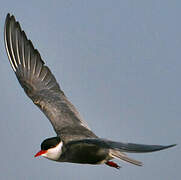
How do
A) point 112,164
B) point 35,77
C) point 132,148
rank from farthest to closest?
point 35,77 → point 112,164 → point 132,148

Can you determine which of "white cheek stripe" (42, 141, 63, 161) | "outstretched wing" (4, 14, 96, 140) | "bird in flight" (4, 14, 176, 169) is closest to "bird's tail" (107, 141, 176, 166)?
"bird in flight" (4, 14, 176, 169)

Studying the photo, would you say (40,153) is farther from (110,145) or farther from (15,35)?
(15,35)

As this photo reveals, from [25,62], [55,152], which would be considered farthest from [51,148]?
[25,62]

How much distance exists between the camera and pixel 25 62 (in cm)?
1493

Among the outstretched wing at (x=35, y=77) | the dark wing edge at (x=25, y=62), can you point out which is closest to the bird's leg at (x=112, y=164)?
the outstretched wing at (x=35, y=77)

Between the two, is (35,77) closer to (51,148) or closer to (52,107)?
(52,107)

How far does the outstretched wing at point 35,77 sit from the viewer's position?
13.8m

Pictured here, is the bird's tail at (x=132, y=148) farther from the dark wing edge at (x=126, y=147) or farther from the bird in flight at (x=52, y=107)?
the bird in flight at (x=52, y=107)

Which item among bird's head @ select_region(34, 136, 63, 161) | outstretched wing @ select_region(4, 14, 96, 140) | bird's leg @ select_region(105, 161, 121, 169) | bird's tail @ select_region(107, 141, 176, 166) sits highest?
outstretched wing @ select_region(4, 14, 96, 140)

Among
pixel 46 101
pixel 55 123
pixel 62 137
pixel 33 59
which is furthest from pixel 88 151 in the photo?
pixel 33 59

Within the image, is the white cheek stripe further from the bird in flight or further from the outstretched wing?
the outstretched wing

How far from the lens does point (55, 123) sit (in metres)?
13.2

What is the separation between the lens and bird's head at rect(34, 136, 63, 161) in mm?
11562

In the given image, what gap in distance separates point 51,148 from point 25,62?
4133mm
